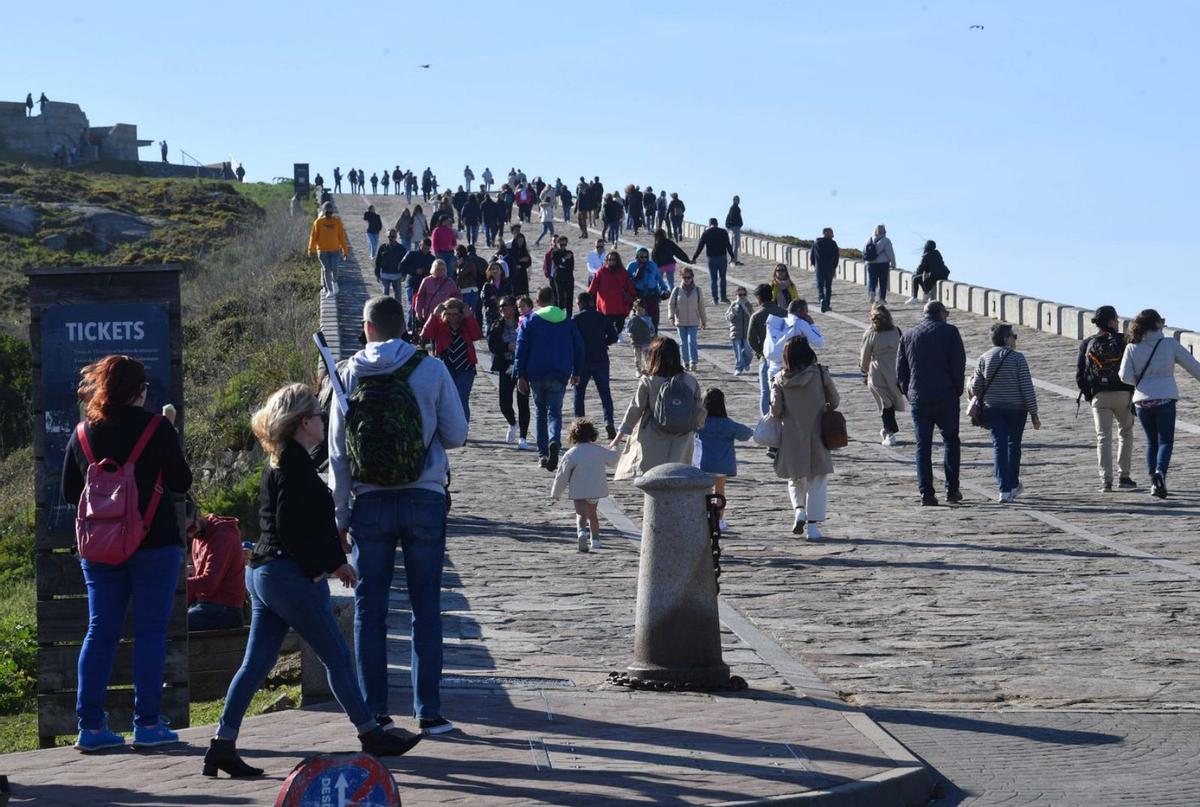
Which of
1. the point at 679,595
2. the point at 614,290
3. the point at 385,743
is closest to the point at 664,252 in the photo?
the point at 614,290

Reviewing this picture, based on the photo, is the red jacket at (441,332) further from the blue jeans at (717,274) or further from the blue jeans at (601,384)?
the blue jeans at (717,274)

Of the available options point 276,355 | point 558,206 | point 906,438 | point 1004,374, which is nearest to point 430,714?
point 1004,374

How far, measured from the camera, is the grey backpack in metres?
13.9

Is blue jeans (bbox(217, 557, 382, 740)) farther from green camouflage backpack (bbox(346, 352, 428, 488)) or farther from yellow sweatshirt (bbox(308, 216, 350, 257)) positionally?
yellow sweatshirt (bbox(308, 216, 350, 257))

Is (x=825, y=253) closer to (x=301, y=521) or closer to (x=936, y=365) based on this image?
(x=936, y=365)

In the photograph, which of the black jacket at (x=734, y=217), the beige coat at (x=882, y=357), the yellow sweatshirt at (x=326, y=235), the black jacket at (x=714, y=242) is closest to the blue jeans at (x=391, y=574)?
the beige coat at (x=882, y=357)

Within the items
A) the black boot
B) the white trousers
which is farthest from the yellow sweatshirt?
the black boot

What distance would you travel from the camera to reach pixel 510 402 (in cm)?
2144

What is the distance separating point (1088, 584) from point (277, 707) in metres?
5.90

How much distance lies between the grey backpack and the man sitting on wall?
135 inches

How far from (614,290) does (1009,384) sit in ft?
31.8

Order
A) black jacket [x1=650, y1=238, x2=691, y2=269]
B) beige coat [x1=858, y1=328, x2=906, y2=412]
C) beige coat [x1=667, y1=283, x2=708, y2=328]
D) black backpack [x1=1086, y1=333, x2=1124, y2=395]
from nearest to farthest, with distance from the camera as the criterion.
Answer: black backpack [x1=1086, y1=333, x2=1124, y2=395] → beige coat [x1=858, y1=328, x2=906, y2=412] → beige coat [x1=667, y1=283, x2=708, y2=328] → black jacket [x1=650, y1=238, x2=691, y2=269]

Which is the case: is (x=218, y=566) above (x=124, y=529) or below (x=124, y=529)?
below

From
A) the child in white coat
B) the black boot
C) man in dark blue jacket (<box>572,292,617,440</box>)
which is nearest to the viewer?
the black boot
